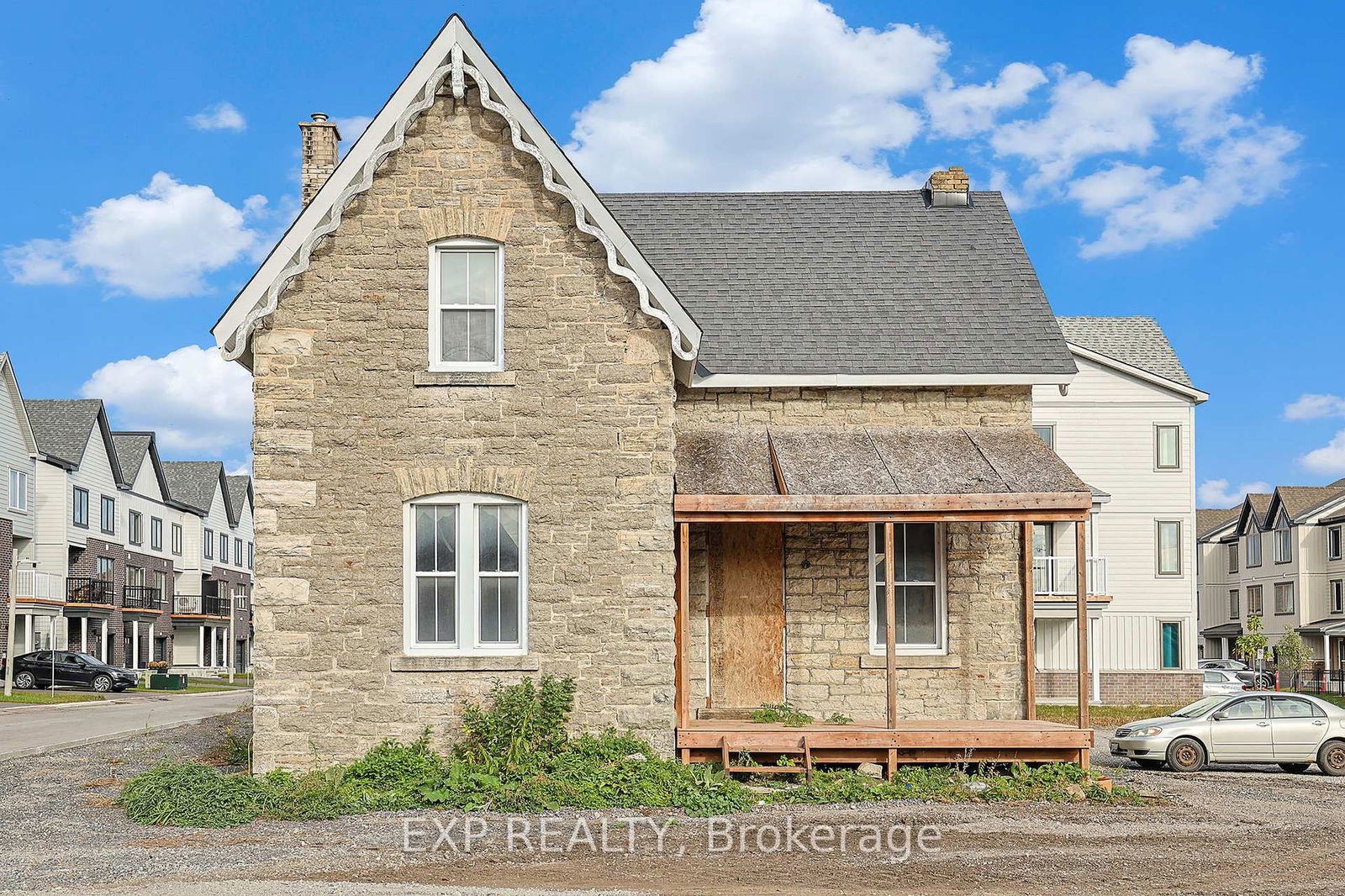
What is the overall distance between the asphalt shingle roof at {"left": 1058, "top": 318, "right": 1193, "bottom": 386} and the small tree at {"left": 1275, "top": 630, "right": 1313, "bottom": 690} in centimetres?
2120

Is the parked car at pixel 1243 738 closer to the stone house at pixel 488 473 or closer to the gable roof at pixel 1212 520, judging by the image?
the stone house at pixel 488 473

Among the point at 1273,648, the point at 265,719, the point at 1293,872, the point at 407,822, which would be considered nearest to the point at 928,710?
the point at 1293,872

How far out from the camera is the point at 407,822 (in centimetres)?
1270

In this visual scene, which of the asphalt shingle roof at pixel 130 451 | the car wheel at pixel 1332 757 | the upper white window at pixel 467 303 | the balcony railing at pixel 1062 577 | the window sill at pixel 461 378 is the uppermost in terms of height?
the asphalt shingle roof at pixel 130 451

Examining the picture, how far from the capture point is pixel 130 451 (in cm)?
6581

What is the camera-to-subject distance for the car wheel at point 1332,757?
63.3 feet

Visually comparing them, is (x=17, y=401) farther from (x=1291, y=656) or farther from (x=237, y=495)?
(x=1291, y=656)

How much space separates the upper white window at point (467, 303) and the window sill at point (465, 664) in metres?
3.36

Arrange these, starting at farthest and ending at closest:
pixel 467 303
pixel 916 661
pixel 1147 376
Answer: pixel 1147 376 → pixel 916 661 → pixel 467 303

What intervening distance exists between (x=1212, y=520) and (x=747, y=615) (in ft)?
251

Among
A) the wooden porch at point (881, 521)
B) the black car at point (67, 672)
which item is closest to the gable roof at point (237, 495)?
the black car at point (67, 672)

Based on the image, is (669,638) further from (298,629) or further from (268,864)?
(268,864)

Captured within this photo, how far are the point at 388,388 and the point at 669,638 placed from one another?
433 cm

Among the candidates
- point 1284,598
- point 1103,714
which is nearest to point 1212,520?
point 1284,598
